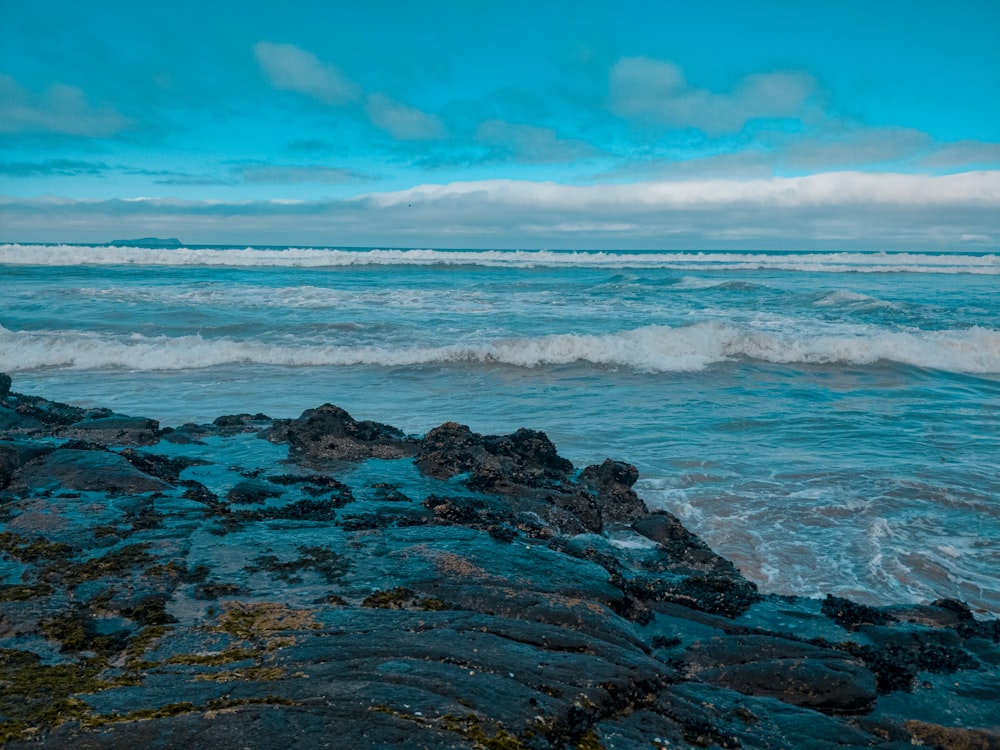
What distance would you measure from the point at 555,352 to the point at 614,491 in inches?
414

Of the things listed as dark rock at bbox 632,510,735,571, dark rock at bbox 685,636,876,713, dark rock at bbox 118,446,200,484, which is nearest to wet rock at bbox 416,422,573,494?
dark rock at bbox 632,510,735,571

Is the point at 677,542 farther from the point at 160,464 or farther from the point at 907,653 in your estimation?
the point at 160,464

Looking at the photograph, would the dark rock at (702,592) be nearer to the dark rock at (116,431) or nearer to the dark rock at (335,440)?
the dark rock at (335,440)

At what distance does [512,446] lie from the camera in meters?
8.19

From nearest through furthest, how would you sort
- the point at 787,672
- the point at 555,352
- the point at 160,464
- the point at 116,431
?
the point at 787,672, the point at 160,464, the point at 116,431, the point at 555,352

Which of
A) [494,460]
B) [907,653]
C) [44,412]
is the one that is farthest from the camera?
[44,412]

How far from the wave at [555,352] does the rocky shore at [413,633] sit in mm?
10668

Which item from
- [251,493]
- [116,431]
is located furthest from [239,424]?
[251,493]

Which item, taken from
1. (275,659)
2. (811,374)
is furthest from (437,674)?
(811,374)

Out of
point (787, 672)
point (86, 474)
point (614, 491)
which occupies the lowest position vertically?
point (614, 491)

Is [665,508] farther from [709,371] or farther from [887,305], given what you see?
[887,305]

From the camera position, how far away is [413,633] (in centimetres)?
363

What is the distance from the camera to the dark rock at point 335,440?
819 cm

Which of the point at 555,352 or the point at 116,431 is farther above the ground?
the point at 116,431
